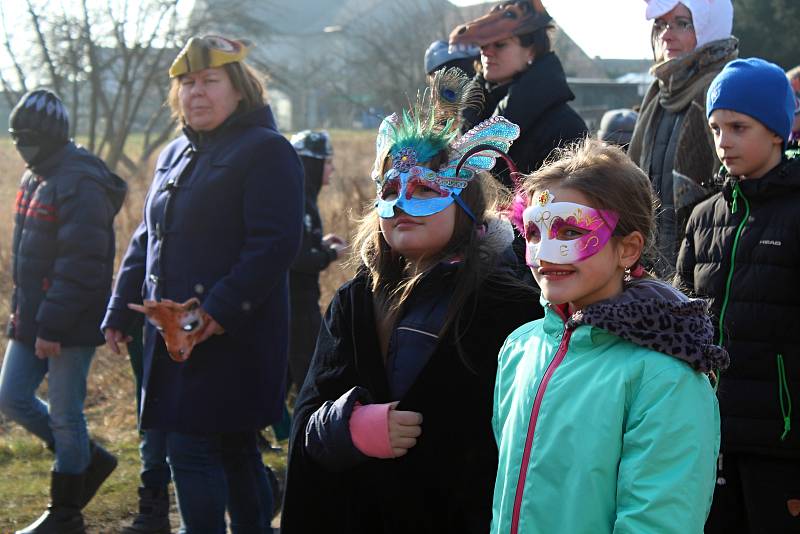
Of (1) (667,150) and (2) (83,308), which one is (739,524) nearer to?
(1) (667,150)

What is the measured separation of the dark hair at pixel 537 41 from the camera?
4.71m

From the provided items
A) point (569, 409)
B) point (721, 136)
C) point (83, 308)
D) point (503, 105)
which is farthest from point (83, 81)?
point (569, 409)

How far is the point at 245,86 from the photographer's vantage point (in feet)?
15.4

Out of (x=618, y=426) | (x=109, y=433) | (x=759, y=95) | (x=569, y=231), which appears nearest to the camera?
(x=618, y=426)

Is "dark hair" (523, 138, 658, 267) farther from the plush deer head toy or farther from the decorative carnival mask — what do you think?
the plush deer head toy

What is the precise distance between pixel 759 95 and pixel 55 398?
3520 millimetres

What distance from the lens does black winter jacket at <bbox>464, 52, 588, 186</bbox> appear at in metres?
4.41

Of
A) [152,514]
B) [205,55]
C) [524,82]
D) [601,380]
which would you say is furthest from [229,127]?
[601,380]

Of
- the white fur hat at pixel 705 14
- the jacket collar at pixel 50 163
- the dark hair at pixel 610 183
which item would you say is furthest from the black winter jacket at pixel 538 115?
the jacket collar at pixel 50 163

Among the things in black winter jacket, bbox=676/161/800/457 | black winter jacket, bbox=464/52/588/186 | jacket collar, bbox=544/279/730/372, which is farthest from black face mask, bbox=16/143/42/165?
jacket collar, bbox=544/279/730/372

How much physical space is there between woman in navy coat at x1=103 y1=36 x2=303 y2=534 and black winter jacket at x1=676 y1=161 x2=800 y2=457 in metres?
1.73

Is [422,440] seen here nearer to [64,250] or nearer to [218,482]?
[218,482]

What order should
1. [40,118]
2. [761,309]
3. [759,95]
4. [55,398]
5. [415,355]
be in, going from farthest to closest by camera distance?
[40,118] → [55,398] → [759,95] → [761,309] → [415,355]

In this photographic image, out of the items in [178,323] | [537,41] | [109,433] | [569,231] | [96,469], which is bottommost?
[109,433]
